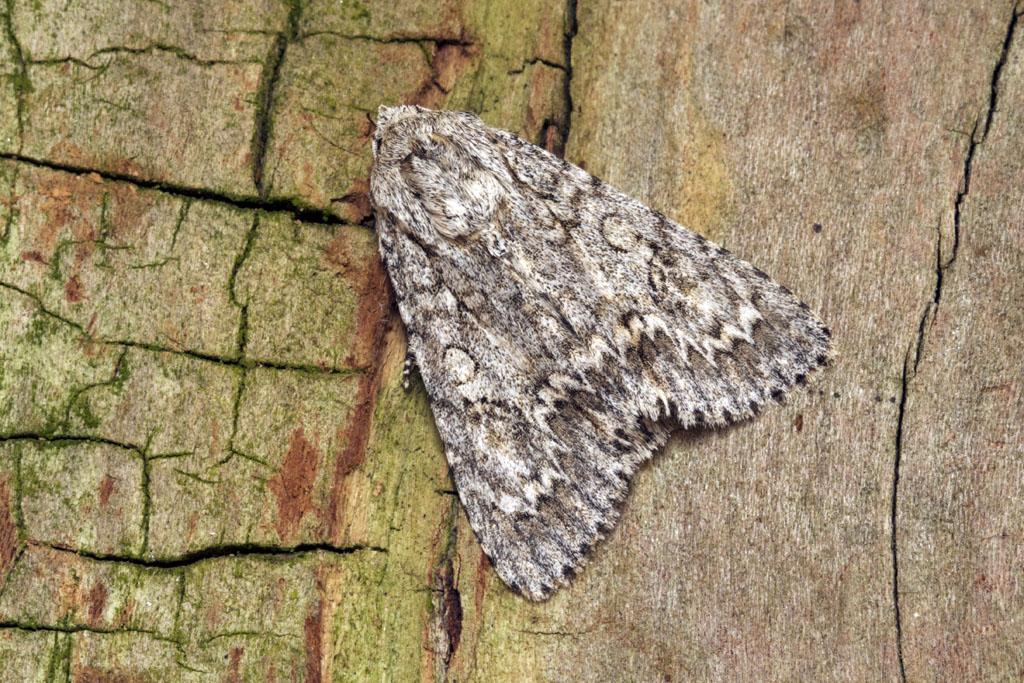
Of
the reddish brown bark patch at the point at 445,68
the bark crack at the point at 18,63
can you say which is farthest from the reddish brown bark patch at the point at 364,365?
the bark crack at the point at 18,63

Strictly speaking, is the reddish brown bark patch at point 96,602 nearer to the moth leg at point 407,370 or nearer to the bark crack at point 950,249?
the moth leg at point 407,370

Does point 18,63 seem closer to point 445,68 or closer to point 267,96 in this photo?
point 267,96

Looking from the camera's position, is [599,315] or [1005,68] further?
[599,315]

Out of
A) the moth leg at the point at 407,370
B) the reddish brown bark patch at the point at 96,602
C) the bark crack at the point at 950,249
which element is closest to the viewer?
the reddish brown bark patch at the point at 96,602

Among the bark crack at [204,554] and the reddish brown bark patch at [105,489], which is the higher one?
the reddish brown bark patch at [105,489]

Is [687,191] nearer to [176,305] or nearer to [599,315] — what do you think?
[599,315]

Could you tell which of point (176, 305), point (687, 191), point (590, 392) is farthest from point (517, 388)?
point (176, 305)
